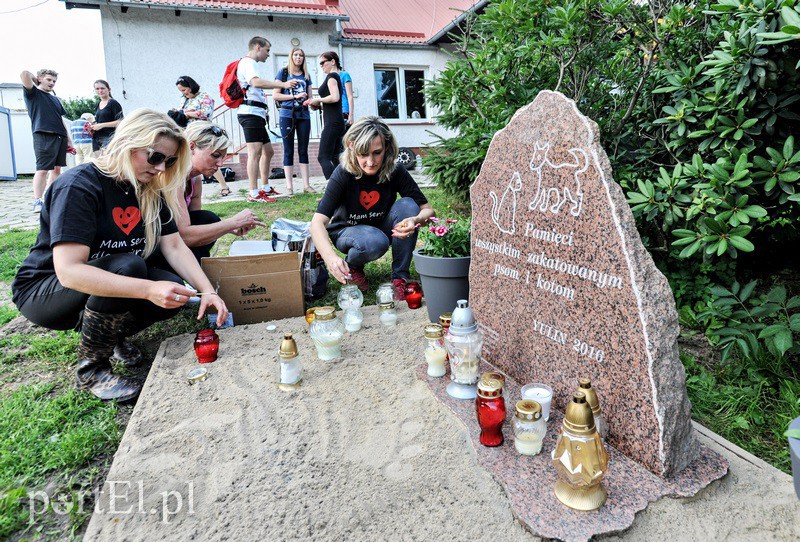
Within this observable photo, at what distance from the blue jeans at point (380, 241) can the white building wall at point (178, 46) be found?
8994mm

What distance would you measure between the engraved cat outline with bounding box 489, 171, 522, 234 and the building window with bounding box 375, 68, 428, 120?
1131 cm

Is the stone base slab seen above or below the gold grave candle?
below

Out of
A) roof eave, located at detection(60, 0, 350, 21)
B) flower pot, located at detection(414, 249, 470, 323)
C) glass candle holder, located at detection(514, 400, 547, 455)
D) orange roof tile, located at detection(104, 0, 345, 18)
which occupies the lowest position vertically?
glass candle holder, located at detection(514, 400, 547, 455)

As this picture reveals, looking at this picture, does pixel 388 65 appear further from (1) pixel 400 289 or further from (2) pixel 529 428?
(2) pixel 529 428

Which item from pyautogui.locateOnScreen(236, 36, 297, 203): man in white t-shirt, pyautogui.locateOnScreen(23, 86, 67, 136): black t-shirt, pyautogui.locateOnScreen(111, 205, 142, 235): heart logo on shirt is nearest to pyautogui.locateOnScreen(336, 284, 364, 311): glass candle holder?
pyautogui.locateOnScreen(111, 205, 142, 235): heart logo on shirt

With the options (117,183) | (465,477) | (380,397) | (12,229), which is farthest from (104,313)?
(12,229)

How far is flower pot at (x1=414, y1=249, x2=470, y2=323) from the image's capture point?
8.83ft

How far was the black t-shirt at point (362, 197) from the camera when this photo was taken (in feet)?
11.0

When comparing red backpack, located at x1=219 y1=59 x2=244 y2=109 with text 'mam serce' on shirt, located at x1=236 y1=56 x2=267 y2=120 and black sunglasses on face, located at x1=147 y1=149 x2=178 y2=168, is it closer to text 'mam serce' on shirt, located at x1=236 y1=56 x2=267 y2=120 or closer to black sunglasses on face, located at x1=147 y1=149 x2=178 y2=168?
text 'mam serce' on shirt, located at x1=236 y1=56 x2=267 y2=120

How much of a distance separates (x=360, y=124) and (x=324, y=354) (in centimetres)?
159

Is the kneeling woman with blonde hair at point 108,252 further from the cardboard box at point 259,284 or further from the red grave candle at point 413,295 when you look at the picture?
the red grave candle at point 413,295

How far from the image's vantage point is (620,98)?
10.1ft

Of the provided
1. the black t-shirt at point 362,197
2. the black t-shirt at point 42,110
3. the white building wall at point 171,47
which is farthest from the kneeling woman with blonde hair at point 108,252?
the white building wall at point 171,47

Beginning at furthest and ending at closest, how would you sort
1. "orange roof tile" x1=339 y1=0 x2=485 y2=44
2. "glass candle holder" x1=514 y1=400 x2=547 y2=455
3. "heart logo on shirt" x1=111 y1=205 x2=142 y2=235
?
1. "orange roof tile" x1=339 y1=0 x2=485 y2=44
2. "heart logo on shirt" x1=111 y1=205 x2=142 y2=235
3. "glass candle holder" x1=514 y1=400 x2=547 y2=455
